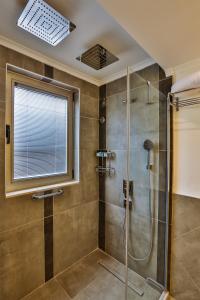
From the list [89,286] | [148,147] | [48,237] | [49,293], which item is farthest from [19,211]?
[148,147]

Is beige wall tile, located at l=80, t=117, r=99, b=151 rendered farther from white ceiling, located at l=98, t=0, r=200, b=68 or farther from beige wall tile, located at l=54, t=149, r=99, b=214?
white ceiling, located at l=98, t=0, r=200, b=68

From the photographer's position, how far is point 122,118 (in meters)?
1.95

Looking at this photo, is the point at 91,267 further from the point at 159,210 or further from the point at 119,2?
the point at 119,2

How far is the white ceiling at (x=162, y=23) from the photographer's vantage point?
88 cm

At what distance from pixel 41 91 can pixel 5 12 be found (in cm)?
72

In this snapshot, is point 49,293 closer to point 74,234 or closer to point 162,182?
point 74,234

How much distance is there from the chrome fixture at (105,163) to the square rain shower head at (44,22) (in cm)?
130

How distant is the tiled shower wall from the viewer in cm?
143

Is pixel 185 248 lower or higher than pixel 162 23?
lower

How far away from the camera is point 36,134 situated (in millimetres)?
1728

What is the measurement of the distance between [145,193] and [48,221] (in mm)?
1065

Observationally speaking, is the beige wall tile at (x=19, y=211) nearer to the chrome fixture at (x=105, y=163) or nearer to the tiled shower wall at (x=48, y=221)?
the tiled shower wall at (x=48, y=221)

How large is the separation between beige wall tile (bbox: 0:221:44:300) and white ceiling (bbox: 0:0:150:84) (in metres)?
1.70

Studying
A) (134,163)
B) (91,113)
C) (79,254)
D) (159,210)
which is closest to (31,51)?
(91,113)
